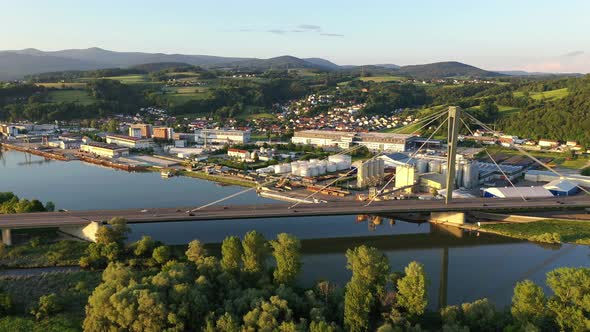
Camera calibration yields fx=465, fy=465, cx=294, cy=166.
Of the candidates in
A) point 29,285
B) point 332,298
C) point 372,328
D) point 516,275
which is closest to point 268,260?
point 332,298

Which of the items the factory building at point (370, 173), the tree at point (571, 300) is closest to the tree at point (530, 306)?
the tree at point (571, 300)

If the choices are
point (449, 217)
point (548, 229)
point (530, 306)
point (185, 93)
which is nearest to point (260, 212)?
point (449, 217)

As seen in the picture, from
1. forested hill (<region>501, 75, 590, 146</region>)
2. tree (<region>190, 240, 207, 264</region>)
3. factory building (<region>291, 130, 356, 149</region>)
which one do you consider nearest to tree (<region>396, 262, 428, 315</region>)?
tree (<region>190, 240, 207, 264</region>)

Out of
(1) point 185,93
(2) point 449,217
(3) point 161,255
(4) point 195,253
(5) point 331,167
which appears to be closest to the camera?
(4) point 195,253

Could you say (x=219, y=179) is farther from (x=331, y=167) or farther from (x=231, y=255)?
(x=231, y=255)

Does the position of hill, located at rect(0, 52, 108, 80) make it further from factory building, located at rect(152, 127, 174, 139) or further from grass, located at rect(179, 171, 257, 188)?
grass, located at rect(179, 171, 257, 188)
